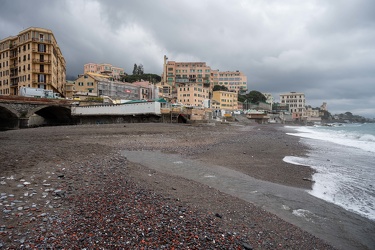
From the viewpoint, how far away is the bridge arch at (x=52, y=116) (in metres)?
44.5

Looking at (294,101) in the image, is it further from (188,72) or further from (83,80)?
(83,80)

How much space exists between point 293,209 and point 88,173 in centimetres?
697

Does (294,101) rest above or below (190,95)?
above

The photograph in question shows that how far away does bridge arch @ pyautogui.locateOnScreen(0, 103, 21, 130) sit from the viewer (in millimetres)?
35672

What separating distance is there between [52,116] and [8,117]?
540 inches

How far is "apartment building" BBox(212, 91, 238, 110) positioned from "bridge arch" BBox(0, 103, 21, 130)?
75.4 m

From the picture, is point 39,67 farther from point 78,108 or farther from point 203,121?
point 203,121

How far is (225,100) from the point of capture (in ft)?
338

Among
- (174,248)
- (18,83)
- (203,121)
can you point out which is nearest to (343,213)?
(174,248)

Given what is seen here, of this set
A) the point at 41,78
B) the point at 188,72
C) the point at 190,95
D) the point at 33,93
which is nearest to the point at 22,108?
the point at 33,93

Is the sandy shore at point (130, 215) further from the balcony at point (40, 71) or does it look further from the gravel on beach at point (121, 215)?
the balcony at point (40, 71)

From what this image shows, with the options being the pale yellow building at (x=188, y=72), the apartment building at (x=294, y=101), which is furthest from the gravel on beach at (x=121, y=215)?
the apartment building at (x=294, y=101)

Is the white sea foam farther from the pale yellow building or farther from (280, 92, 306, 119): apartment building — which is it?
(280, 92, 306, 119): apartment building

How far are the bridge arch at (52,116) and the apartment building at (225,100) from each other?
212 ft
